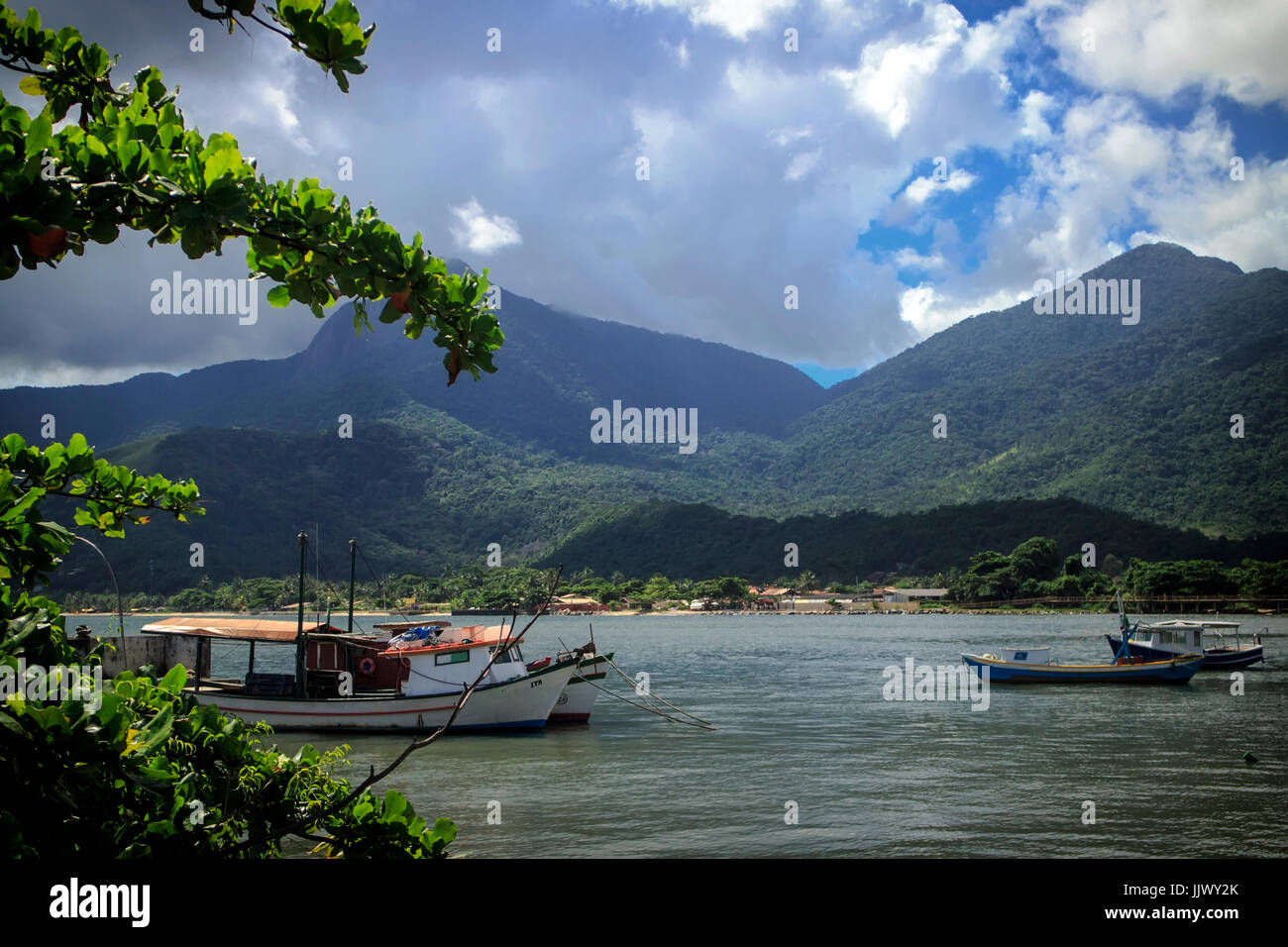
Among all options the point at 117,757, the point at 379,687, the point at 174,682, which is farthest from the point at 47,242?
the point at 379,687

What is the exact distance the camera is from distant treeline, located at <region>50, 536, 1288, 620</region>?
265 ft

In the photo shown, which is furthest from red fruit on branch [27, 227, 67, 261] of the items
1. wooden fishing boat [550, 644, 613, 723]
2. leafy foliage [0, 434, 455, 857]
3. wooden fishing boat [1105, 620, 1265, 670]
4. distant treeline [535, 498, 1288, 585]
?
distant treeline [535, 498, 1288, 585]

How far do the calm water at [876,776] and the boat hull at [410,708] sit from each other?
1.80ft

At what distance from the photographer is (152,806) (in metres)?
2.59

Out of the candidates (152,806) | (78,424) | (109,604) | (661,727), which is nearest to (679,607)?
(109,604)

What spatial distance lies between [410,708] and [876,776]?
11.7 metres

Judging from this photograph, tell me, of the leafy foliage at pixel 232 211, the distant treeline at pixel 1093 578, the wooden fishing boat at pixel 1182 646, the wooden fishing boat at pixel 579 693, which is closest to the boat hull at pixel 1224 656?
the wooden fishing boat at pixel 1182 646

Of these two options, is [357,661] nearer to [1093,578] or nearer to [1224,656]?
[1224,656]

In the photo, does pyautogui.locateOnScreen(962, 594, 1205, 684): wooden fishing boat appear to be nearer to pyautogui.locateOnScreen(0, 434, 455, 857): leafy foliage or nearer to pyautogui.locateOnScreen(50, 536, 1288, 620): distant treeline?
pyautogui.locateOnScreen(0, 434, 455, 857): leafy foliage

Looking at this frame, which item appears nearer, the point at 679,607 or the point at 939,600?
the point at 939,600

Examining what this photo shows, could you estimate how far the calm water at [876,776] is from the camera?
13.5 metres

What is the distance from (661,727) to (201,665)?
13.1 metres

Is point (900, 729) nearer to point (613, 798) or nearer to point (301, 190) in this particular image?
point (613, 798)
